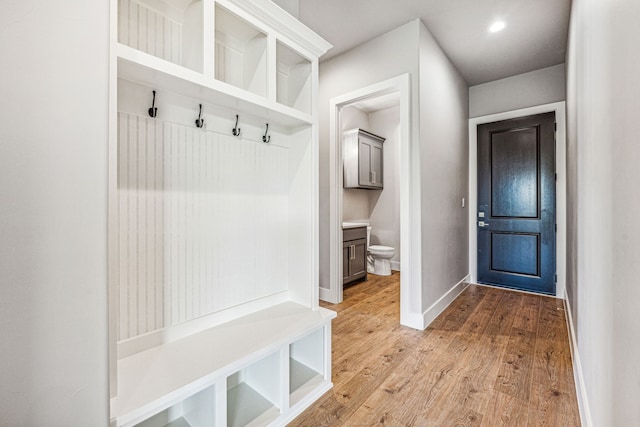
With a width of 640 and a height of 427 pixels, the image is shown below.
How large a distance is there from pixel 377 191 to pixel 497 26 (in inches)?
111

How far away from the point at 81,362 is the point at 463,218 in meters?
3.91

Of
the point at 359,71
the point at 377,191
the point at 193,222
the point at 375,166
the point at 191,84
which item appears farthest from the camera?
the point at 377,191

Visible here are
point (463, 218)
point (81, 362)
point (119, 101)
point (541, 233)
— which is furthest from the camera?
point (463, 218)

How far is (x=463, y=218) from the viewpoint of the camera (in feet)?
12.3

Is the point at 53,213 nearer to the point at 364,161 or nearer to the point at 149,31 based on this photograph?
the point at 149,31

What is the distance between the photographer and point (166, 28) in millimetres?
1306

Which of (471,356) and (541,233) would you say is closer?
(471,356)

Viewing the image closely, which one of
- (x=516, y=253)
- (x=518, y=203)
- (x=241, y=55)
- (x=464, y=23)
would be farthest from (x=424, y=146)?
(x=516, y=253)

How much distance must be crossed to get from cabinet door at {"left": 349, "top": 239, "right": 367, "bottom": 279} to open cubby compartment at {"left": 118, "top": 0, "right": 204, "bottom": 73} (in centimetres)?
283

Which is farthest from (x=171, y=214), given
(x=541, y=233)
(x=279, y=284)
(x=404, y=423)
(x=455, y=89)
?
(x=541, y=233)

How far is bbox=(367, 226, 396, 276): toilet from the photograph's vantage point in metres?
4.20

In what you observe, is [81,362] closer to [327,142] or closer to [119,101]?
[119,101]

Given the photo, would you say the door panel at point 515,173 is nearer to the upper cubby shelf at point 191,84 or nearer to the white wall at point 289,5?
the white wall at point 289,5

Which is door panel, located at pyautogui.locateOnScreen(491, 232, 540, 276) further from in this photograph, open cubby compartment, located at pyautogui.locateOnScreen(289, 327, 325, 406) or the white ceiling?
open cubby compartment, located at pyautogui.locateOnScreen(289, 327, 325, 406)
